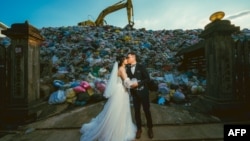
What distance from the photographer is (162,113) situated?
20.0 feet

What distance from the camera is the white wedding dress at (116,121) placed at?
4296 mm

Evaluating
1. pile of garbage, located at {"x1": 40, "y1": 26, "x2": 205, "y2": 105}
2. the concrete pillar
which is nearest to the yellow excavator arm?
pile of garbage, located at {"x1": 40, "y1": 26, "x2": 205, "y2": 105}

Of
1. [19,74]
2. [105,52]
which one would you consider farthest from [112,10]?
[19,74]

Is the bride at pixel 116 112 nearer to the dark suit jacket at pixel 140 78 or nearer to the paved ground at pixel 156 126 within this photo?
the dark suit jacket at pixel 140 78

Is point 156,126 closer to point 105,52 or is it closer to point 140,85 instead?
point 140,85

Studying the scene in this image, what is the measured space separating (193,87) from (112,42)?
8.28m

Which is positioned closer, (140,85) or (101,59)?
(140,85)

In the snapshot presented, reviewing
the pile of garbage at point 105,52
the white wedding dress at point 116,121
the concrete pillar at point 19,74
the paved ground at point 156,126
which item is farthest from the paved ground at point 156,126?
the pile of garbage at point 105,52

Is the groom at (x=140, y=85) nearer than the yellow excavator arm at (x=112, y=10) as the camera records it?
Yes

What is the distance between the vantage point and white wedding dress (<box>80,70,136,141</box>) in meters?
4.30

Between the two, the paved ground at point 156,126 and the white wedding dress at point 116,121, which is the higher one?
the white wedding dress at point 116,121

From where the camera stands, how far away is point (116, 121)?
14.2 feet

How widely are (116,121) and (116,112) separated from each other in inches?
6.4

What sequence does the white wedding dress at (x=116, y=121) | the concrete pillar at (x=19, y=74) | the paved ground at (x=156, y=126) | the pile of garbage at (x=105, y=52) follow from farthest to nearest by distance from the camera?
the pile of garbage at (x=105, y=52)
the concrete pillar at (x=19, y=74)
the paved ground at (x=156, y=126)
the white wedding dress at (x=116, y=121)
